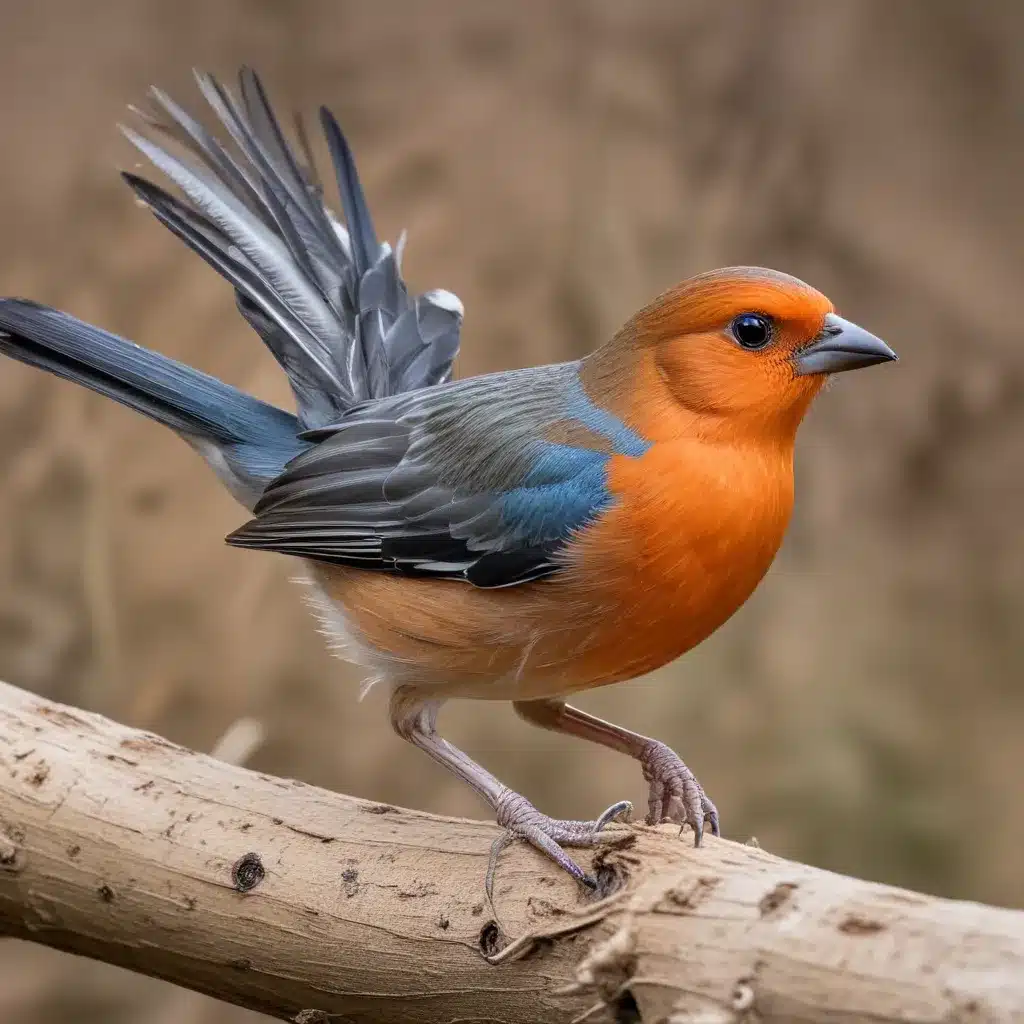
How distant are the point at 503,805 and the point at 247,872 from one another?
59cm

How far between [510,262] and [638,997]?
4.43 m

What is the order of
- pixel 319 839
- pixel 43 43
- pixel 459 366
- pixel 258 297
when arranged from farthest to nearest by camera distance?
pixel 459 366
pixel 43 43
pixel 258 297
pixel 319 839

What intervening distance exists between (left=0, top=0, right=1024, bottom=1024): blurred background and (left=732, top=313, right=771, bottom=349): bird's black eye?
3204 millimetres

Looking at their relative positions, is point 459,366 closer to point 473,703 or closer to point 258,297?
point 473,703

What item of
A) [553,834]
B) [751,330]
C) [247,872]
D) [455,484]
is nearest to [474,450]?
[455,484]

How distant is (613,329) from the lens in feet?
21.3

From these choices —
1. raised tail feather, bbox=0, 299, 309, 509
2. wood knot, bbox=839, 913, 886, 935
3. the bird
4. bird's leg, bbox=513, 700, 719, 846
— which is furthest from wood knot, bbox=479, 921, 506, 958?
raised tail feather, bbox=0, 299, 309, 509

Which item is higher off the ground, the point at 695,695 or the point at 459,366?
the point at 459,366

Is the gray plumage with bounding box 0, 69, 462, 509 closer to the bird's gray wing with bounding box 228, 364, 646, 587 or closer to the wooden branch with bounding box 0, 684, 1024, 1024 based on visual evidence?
the bird's gray wing with bounding box 228, 364, 646, 587

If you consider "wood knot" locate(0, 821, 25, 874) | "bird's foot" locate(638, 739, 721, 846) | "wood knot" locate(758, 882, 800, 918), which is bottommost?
"wood knot" locate(758, 882, 800, 918)

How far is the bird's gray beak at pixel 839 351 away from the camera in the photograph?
10.3 feet

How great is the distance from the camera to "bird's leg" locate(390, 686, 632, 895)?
294 centimetres

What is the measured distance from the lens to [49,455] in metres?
6.07

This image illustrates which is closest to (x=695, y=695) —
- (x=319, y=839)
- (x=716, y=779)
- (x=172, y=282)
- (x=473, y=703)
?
(x=716, y=779)
